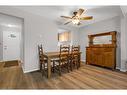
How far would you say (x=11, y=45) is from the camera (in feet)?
19.1

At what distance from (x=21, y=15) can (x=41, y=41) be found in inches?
48.1

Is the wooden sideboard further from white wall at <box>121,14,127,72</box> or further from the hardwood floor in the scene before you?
the hardwood floor

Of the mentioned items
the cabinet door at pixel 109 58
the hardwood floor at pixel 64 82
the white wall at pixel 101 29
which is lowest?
the hardwood floor at pixel 64 82

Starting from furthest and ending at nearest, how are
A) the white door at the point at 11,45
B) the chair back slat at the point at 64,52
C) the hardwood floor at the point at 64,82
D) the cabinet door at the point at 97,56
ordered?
the white door at the point at 11,45 < the cabinet door at the point at 97,56 < the chair back slat at the point at 64,52 < the hardwood floor at the point at 64,82

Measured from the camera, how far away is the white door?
557 centimetres

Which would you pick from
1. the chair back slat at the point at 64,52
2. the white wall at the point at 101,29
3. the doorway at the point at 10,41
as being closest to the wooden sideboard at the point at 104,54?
the white wall at the point at 101,29

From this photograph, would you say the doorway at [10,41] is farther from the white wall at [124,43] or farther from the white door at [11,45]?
A: the white wall at [124,43]

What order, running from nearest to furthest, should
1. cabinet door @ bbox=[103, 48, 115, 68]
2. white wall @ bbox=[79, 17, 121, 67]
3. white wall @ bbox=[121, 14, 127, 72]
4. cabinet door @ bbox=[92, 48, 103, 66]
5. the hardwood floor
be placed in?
the hardwood floor → white wall @ bbox=[121, 14, 127, 72] → cabinet door @ bbox=[103, 48, 115, 68] → white wall @ bbox=[79, 17, 121, 67] → cabinet door @ bbox=[92, 48, 103, 66]

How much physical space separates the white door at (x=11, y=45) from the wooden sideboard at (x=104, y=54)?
443 cm

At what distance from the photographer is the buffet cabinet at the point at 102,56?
3.81 m

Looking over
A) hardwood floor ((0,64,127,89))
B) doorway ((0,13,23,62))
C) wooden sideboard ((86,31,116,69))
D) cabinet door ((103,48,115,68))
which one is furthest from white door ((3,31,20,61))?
cabinet door ((103,48,115,68))

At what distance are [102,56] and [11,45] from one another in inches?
204

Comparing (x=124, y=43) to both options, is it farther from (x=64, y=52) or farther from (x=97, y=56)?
(x=64, y=52)

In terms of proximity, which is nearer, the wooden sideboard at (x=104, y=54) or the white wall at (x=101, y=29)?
the wooden sideboard at (x=104, y=54)
